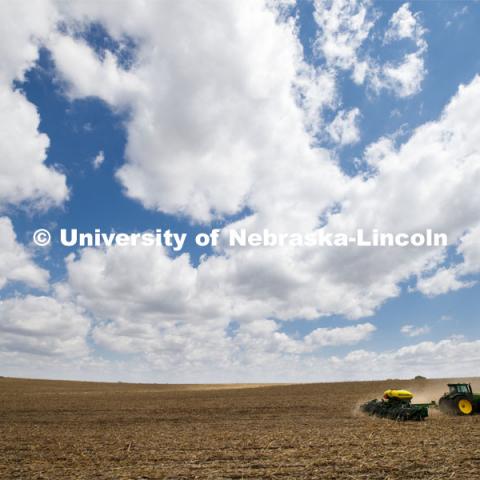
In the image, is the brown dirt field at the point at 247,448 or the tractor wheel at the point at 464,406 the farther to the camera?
the tractor wheel at the point at 464,406

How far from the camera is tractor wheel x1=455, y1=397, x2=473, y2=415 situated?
27763 mm

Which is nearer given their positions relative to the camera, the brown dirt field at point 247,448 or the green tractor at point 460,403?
the brown dirt field at point 247,448

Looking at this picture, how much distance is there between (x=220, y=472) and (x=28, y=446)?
1159cm

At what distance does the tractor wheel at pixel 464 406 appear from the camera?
27.8 meters

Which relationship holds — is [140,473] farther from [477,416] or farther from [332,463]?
[477,416]

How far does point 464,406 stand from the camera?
28.0 meters

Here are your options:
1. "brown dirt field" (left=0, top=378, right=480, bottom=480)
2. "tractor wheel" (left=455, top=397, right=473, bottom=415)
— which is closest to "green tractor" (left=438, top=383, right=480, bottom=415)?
"tractor wheel" (left=455, top=397, right=473, bottom=415)

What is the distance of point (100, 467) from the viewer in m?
15.0

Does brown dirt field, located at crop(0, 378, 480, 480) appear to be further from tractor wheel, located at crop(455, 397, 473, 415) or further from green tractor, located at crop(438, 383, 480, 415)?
tractor wheel, located at crop(455, 397, 473, 415)

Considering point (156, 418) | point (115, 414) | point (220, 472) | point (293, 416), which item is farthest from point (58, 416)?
point (220, 472)

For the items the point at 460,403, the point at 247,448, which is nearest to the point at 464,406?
the point at 460,403

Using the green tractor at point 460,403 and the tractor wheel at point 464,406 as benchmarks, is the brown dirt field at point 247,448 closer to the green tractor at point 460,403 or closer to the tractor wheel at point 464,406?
the green tractor at point 460,403

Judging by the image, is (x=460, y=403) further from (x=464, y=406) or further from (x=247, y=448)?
(x=247, y=448)

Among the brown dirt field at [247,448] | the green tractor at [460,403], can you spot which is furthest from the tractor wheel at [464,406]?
the brown dirt field at [247,448]
